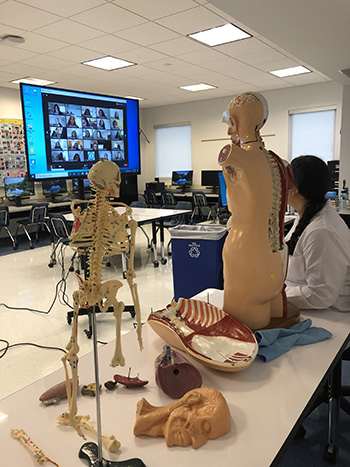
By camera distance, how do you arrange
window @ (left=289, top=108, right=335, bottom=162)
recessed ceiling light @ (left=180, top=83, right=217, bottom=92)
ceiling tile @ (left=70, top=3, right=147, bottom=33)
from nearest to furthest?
ceiling tile @ (left=70, top=3, right=147, bottom=33) → recessed ceiling light @ (left=180, top=83, right=217, bottom=92) → window @ (left=289, top=108, right=335, bottom=162)

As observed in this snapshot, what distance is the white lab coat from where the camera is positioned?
1.57m

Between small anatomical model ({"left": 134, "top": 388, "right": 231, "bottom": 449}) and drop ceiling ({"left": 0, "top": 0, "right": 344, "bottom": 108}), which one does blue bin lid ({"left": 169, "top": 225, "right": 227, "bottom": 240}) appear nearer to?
drop ceiling ({"left": 0, "top": 0, "right": 344, "bottom": 108})

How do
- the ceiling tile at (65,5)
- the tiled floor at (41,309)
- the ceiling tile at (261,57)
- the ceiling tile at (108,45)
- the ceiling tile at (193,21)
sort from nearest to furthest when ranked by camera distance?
the tiled floor at (41,309) < the ceiling tile at (65,5) < the ceiling tile at (193,21) < the ceiling tile at (108,45) < the ceiling tile at (261,57)

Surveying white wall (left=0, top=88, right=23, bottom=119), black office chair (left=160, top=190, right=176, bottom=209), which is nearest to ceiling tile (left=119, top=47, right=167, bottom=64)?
white wall (left=0, top=88, right=23, bottom=119)

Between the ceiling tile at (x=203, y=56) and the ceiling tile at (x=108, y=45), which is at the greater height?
the ceiling tile at (x=203, y=56)

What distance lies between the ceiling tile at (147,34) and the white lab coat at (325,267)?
3542mm

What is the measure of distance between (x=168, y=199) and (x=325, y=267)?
7.58 metres

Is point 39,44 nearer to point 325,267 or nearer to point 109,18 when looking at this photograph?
point 109,18

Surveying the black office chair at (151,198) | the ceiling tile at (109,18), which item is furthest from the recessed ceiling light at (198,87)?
the ceiling tile at (109,18)

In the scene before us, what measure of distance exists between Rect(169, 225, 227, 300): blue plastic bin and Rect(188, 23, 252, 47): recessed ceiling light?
111 inches

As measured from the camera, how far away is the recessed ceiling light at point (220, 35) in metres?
4.52

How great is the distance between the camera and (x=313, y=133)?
8.19 metres

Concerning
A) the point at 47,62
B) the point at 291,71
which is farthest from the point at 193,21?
the point at 291,71

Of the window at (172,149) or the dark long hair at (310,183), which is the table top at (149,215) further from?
the window at (172,149)
